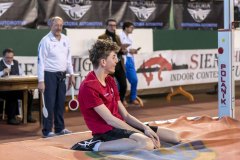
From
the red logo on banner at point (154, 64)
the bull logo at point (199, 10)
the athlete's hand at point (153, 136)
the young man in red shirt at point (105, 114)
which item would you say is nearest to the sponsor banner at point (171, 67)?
the red logo on banner at point (154, 64)

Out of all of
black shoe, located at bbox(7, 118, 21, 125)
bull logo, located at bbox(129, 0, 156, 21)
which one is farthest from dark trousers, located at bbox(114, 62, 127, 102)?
bull logo, located at bbox(129, 0, 156, 21)

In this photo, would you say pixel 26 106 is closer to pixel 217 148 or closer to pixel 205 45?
pixel 217 148

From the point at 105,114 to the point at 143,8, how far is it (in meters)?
6.69

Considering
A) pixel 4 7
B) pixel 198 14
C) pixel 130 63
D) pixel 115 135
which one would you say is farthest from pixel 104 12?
pixel 115 135

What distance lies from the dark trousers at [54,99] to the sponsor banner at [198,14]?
540cm

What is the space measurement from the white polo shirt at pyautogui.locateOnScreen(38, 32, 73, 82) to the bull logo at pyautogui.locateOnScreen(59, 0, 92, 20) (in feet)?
10.1

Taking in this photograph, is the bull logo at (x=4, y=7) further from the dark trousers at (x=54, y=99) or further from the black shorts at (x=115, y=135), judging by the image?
the black shorts at (x=115, y=135)

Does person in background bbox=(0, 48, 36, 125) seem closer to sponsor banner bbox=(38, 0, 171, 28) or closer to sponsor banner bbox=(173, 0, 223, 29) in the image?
sponsor banner bbox=(38, 0, 171, 28)

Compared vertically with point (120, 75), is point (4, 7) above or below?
above

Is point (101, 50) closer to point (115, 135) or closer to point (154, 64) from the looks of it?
point (115, 135)

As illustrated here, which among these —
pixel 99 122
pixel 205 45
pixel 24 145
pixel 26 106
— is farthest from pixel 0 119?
pixel 205 45

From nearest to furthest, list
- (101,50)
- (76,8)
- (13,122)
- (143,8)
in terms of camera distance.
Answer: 1. (101,50)
2. (13,122)
3. (76,8)
4. (143,8)

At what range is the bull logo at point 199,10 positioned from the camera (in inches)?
479

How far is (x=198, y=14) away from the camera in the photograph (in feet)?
40.4
